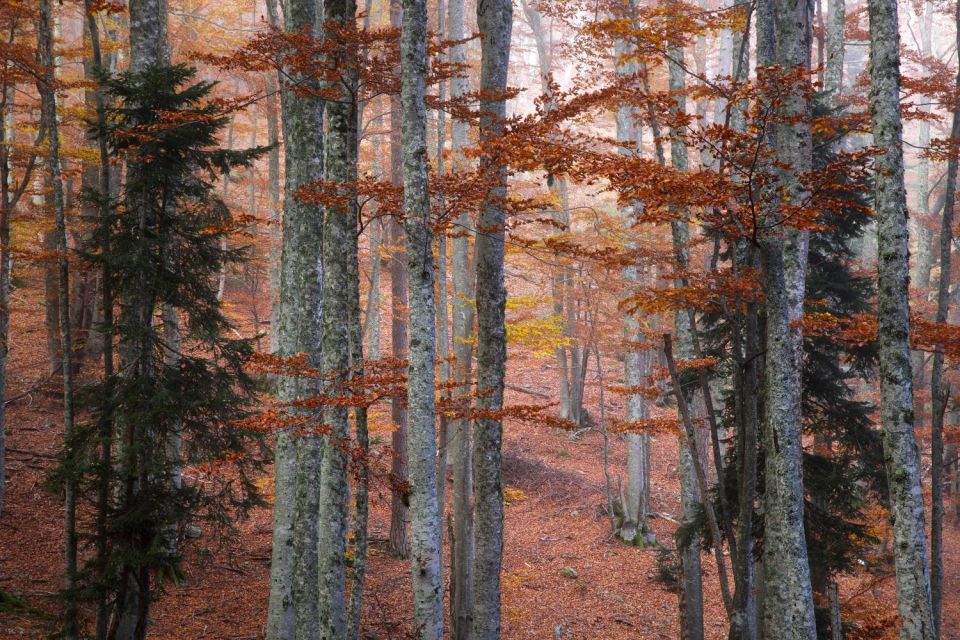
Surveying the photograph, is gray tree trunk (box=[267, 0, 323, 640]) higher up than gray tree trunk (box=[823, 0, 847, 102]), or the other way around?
gray tree trunk (box=[823, 0, 847, 102])

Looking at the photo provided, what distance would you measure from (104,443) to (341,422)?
10.2ft

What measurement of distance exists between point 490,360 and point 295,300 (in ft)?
7.98

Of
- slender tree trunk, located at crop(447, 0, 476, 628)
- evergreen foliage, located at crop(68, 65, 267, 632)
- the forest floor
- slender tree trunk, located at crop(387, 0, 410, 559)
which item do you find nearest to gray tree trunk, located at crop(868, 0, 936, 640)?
the forest floor

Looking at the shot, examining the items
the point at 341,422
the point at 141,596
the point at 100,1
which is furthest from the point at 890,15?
the point at 141,596

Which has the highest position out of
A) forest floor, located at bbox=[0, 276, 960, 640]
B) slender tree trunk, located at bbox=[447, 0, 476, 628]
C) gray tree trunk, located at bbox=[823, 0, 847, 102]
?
gray tree trunk, located at bbox=[823, 0, 847, 102]

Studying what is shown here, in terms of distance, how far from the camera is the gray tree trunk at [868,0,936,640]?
6.80 meters

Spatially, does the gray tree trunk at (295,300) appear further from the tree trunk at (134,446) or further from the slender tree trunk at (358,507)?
the tree trunk at (134,446)

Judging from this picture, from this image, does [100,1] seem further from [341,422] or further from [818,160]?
[818,160]

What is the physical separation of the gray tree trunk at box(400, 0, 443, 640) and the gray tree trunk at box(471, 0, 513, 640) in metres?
1.34

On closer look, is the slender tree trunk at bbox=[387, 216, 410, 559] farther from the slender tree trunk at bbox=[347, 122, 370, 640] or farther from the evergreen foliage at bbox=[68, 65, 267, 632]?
the slender tree trunk at bbox=[347, 122, 370, 640]

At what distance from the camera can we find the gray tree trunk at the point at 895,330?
680cm

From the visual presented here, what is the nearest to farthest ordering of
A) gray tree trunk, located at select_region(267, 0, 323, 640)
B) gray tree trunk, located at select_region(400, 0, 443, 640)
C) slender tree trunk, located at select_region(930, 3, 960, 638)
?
gray tree trunk, located at select_region(400, 0, 443, 640), gray tree trunk, located at select_region(267, 0, 323, 640), slender tree trunk, located at select_region(930, 3, 960, 638)

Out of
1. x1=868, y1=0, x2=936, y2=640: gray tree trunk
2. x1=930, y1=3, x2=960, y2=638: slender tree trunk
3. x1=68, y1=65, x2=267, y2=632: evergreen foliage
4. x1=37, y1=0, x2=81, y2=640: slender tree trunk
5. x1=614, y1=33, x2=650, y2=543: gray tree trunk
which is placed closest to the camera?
x1=868, y1=0, x2=936, y2=640: gray tree trunk

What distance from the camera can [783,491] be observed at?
7.79 metres
